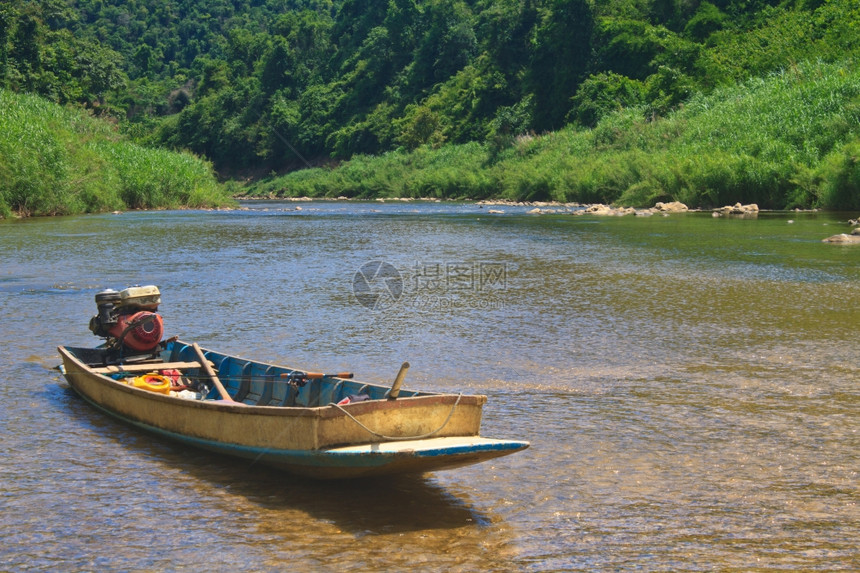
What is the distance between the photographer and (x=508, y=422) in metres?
7.82

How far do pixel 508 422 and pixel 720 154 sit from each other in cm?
2687

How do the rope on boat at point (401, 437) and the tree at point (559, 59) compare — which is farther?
the tree at point (559, 59)

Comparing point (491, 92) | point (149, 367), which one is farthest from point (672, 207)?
point (491, 92)

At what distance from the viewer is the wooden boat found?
19.2ft

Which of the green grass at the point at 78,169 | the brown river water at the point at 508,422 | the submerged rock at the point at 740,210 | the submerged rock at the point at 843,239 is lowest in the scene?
the brown river water at the point at 508,422

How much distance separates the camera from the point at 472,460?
233 inches

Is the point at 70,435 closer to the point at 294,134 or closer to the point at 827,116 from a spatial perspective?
the point at 827,116

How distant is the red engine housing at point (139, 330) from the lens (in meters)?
8.97

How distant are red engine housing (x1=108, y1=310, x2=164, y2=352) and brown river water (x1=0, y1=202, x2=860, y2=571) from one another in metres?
0.76

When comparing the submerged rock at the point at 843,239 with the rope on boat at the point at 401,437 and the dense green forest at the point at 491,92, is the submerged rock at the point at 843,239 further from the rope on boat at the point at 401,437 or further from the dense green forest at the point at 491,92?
the rope on boat at the point at 401,437

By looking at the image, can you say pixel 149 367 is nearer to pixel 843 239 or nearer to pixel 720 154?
pixel 843 239

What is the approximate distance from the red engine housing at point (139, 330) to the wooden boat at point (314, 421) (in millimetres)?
715

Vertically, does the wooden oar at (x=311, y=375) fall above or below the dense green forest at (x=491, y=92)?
below

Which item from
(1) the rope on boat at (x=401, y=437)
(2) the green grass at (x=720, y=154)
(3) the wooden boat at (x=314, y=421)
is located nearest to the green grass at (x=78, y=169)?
(2) the green grass at (x=720, y=154)
